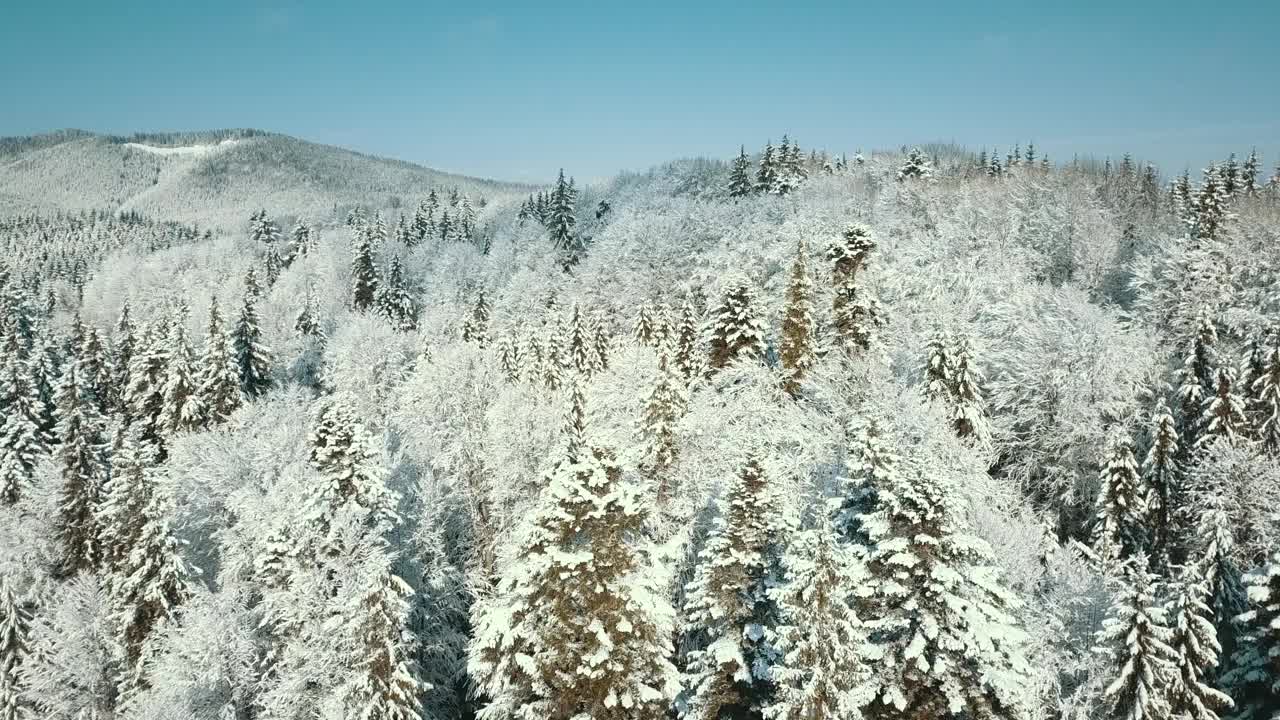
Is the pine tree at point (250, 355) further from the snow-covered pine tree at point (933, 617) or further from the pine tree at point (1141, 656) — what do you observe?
the pine tree at point (1141, 656)

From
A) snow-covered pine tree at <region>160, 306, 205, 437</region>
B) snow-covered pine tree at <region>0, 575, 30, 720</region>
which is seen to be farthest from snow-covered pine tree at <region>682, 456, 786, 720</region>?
snow-covered pine tree at <region>160, 306, 205, 437</region>

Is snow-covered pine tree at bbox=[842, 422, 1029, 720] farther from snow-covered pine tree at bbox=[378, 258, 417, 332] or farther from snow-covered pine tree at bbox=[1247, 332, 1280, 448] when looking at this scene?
snow-covered pine tree at bbox=[378, 258, 417, 332]

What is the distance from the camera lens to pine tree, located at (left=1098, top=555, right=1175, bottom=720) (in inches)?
823

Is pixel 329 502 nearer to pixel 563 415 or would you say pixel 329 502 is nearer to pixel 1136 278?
pixel 563 415

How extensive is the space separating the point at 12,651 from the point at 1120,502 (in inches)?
2043

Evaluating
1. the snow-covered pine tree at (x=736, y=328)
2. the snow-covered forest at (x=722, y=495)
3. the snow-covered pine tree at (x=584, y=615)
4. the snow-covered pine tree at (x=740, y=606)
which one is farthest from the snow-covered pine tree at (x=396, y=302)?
the snow-covered pine tree at (x=740, y=606)

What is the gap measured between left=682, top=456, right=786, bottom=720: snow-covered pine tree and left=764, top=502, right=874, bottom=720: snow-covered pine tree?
229cm

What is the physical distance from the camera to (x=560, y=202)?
112m

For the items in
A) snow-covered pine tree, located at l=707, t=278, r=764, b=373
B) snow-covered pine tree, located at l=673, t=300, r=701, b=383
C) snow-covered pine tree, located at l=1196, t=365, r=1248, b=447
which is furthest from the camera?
snow-covered pine tree, located at l=673, t=300, r=701, b=383

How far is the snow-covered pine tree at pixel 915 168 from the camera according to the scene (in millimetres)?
96562

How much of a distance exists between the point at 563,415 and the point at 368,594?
1926 cm

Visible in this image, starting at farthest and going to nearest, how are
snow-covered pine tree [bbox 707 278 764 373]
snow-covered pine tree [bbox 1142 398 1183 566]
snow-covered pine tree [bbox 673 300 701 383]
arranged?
snow-covered pine tree [bbox 673 300 701 383] → snow-covered pine tree [bbox 707 278 764 373] → snow-covered pine tree [bbox 1142 398 1183 566]

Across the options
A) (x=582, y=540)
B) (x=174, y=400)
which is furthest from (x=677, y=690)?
(x=174, y=400)

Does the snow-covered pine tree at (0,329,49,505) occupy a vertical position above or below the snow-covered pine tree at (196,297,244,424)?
below
